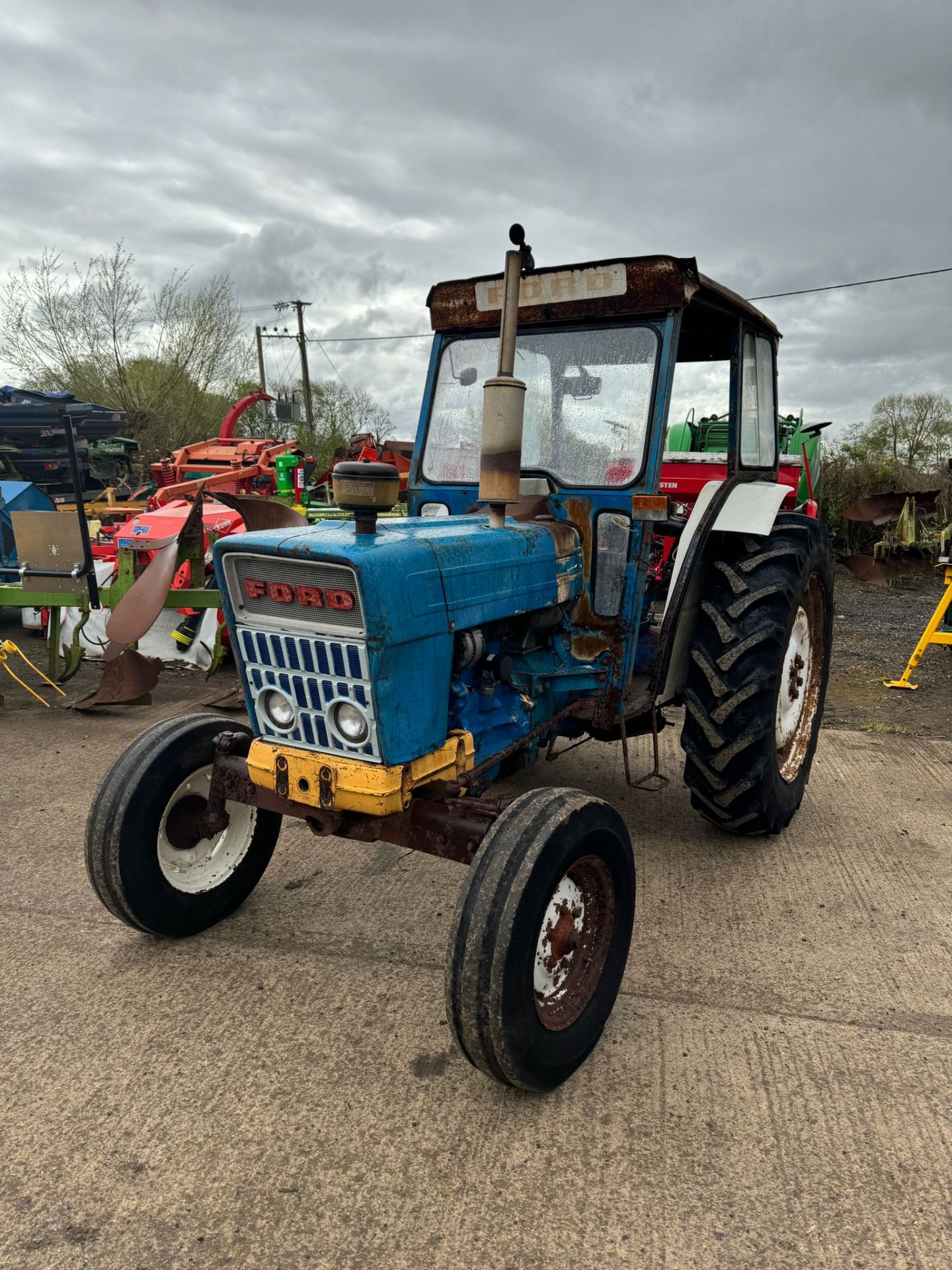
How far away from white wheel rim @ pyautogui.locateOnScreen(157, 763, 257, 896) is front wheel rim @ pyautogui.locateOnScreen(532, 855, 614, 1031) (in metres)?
1.12

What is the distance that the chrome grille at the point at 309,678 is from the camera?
2.23m

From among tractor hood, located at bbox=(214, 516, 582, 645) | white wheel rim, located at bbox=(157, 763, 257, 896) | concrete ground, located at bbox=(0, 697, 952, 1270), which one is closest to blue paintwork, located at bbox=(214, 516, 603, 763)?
tractor hood, located at bbox=(214, 516, 582, 645)

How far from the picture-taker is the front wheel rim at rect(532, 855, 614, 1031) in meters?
2.17

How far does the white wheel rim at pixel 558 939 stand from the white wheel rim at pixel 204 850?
1115mm

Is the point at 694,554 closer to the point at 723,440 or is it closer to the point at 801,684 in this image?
the point at 801,684

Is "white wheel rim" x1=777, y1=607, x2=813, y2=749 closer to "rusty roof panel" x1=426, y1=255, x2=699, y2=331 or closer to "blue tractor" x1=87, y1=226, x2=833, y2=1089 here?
"blue tractor" x1=87, y1=226, x2=833, y2=1089

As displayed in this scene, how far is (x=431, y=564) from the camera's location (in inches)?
90.6

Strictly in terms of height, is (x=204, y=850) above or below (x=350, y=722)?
below

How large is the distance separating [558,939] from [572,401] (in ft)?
6.27

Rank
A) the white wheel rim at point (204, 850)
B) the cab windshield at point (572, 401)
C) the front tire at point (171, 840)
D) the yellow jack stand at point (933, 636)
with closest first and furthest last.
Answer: the front tire at point (171, 840)
the white wheel rim at point (204, 850)
the cab windshield at point (572, 401)
the yellow jack stand at point (933, 636)

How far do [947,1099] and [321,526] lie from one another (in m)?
2.25

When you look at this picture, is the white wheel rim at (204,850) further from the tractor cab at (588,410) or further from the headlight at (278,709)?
the tractor cab at (588,410)

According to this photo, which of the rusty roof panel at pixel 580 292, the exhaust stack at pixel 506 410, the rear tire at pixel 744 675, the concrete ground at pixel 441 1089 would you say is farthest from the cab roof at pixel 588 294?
the concrete ground at pixel 441 1089

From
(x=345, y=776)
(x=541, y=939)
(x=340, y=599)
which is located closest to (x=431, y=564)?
(x=340, y=599)
